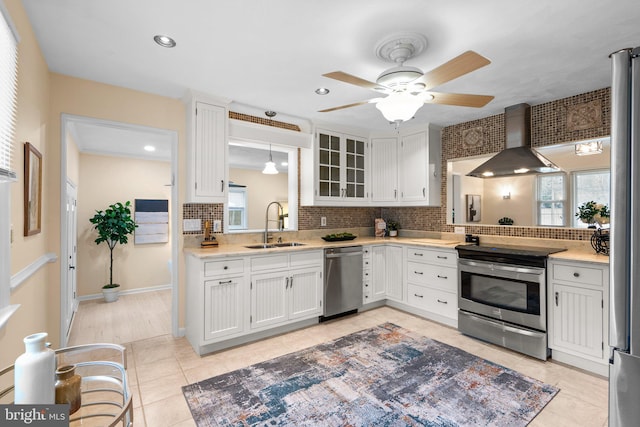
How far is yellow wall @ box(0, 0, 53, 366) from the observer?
5.75 ft

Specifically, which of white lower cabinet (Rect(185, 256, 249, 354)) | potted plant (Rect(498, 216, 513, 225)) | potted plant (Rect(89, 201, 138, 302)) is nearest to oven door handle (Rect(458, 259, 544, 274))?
potted plant (Rect(498, 216, 513, 225))

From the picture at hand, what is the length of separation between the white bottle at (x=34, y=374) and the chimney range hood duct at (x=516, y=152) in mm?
3700

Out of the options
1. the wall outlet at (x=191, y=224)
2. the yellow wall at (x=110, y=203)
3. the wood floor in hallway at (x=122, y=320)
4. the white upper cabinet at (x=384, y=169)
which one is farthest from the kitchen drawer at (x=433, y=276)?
the yellow wall at (x=110, y=203)

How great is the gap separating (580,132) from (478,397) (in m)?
2.78

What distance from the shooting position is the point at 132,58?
2.42 metres

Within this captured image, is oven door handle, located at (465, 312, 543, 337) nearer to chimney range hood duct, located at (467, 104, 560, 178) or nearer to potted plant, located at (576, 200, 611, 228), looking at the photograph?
→ potted plant, located at (576, 200, 611, 228)

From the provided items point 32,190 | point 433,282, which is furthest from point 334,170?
point 32,190

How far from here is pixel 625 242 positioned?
0.87 m

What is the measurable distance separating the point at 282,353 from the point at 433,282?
1.97 meters

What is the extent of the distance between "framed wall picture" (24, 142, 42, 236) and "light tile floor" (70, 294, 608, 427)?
4.51 ft

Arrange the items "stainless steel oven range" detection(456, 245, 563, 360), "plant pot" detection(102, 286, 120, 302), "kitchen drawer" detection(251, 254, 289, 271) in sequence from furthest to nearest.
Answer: "plant pot" detection(102, 286, 120, 302) < "kitchen drawer" detection(251, 254, 289, 271) < "stainless steel oven range" detection(456, 245, 563, 360)

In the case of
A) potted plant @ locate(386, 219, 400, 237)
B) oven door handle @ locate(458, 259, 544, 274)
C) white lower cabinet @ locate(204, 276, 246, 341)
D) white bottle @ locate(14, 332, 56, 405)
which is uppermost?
potted plant @ locate(386, 219, 400, 237)

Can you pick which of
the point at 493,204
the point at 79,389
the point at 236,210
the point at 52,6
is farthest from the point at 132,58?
the point at 493,204

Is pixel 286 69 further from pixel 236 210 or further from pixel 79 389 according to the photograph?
pixel 236 210
